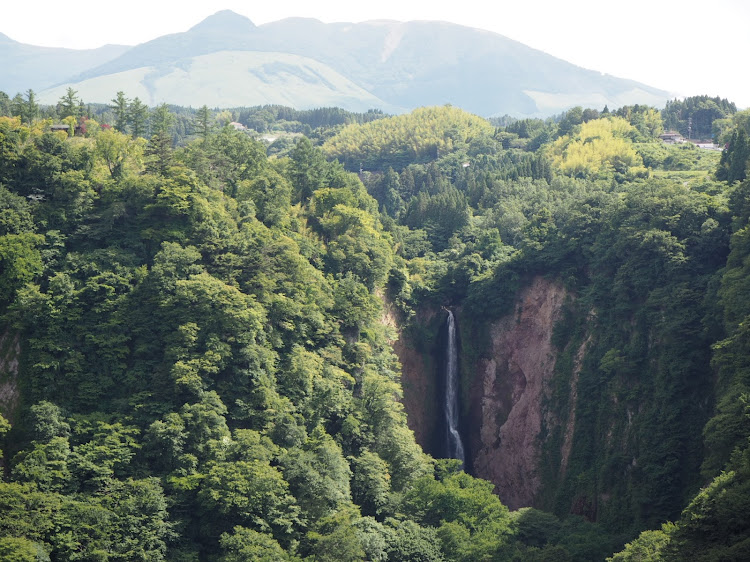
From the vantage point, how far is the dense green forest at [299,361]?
3906 cm

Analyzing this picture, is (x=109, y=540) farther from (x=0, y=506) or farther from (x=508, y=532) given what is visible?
(x=508, y=532)

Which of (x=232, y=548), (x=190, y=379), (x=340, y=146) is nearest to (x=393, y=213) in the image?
(x=340, y=146)

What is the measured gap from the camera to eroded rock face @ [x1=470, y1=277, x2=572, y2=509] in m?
57.4

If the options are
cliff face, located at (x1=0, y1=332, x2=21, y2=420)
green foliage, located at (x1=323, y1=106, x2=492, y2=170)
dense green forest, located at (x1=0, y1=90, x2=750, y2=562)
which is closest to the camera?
dense green forest, located at (x1=0, y1=90, x2=750, y2=562)

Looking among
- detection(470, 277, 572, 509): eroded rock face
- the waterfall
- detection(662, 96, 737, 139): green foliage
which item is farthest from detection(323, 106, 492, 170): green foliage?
detection(470, 277, 572, 509): eroded rock face

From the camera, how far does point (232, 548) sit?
37.9 metres

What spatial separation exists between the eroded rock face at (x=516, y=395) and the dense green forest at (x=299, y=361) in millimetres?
1272

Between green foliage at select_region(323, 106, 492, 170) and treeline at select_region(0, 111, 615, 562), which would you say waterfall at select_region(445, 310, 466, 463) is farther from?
green foliage at select_region(323, 106, 492, 170)

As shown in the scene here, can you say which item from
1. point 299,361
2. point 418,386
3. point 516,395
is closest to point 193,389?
point 299,361

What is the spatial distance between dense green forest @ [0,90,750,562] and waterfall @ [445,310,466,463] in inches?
85.0

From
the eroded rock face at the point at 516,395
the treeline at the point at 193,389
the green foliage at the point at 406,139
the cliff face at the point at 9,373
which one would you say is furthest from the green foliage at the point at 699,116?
the cliff face at the point at 9,373

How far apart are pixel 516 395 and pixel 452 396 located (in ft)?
17.4

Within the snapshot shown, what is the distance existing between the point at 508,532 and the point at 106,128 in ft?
130

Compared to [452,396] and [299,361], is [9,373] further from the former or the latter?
[452,396]
